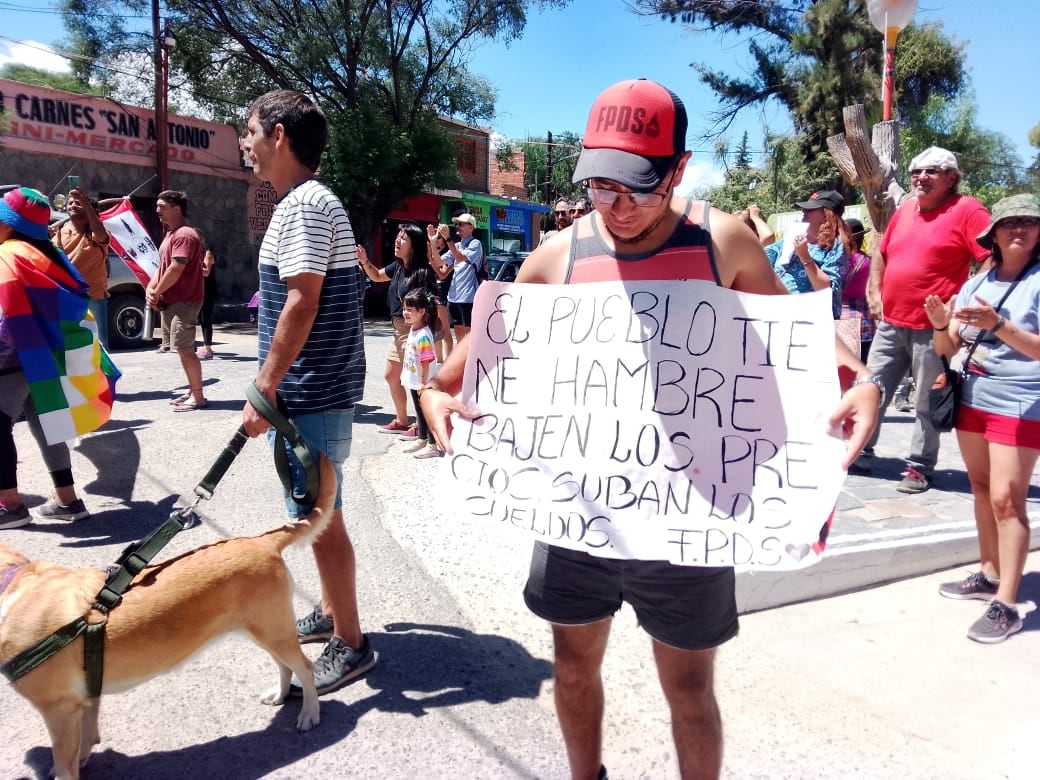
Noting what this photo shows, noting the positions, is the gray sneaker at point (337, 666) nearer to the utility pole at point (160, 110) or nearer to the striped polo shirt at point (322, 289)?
the striped polo shirt at point (322, 289)

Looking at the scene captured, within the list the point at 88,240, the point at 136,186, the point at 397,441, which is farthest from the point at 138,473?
the point at 136,186

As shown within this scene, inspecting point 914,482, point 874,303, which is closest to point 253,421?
point 914,482

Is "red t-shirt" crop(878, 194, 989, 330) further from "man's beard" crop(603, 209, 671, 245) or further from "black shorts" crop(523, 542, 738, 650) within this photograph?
"black shorts" crop(523, 542, 738, 650)

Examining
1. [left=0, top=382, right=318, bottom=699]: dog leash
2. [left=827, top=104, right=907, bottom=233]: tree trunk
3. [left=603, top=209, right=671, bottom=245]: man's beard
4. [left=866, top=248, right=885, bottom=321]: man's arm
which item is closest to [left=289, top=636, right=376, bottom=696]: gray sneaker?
[left=0, top=382, right=318, bottom=699]: dog leash

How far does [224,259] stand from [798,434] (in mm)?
19408

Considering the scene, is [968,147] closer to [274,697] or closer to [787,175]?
[787,175]

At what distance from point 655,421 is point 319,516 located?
4.34 ft

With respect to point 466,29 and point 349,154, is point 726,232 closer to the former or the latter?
point 349,154

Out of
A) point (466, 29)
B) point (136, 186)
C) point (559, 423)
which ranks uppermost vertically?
point (466, 29)

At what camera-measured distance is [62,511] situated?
170 inches

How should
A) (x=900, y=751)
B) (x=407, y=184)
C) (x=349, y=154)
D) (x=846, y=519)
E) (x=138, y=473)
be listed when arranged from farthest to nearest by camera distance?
(x=407, y=184) → (x=349, y=154) → (x=138, y=473) → (x=846, y=519) → (x=900, y=751)

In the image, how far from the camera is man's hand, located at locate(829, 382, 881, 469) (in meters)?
1.54

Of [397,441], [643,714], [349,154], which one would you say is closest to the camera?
[643,714]

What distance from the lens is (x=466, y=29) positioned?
20453 millimetres
